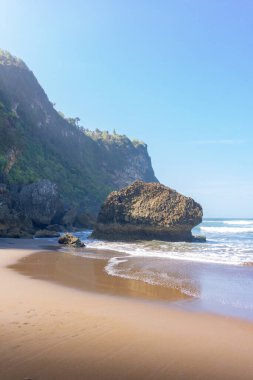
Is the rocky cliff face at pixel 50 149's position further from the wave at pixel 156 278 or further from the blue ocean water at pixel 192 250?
the wave at pixel 156 278

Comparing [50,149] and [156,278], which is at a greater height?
[50,149]

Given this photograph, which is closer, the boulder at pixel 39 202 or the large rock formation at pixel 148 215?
the large rock formation at pixel 148 215

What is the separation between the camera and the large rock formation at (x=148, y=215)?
97.8 ft

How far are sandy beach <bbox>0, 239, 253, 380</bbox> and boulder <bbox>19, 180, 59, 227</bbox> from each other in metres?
28.9

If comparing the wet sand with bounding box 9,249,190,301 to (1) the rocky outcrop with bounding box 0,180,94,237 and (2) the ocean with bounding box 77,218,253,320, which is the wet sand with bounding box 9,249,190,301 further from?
(1) the rocky outcrop with bounding box 0,180,94,237

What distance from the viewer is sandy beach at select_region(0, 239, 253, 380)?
3965 millimetres

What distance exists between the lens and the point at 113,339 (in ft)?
16.1

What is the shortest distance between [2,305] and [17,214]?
987 inches

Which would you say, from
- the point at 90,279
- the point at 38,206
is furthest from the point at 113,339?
the point at 38,206

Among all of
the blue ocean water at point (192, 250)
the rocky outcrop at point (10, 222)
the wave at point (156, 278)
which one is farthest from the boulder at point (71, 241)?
the wave at point (156, 278)

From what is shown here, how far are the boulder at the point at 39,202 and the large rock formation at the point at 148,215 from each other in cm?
718

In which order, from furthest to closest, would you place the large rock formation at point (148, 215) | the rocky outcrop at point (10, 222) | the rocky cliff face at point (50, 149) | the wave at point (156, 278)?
the rocky cliff face at point (50, 149)
the large rock formation at point (148, 215)
the rocky outcrop at point (10, 222)
the wave at point (156, 278)

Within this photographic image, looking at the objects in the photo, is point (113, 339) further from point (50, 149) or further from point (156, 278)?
point (50, 149)

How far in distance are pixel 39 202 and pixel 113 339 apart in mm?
32546
